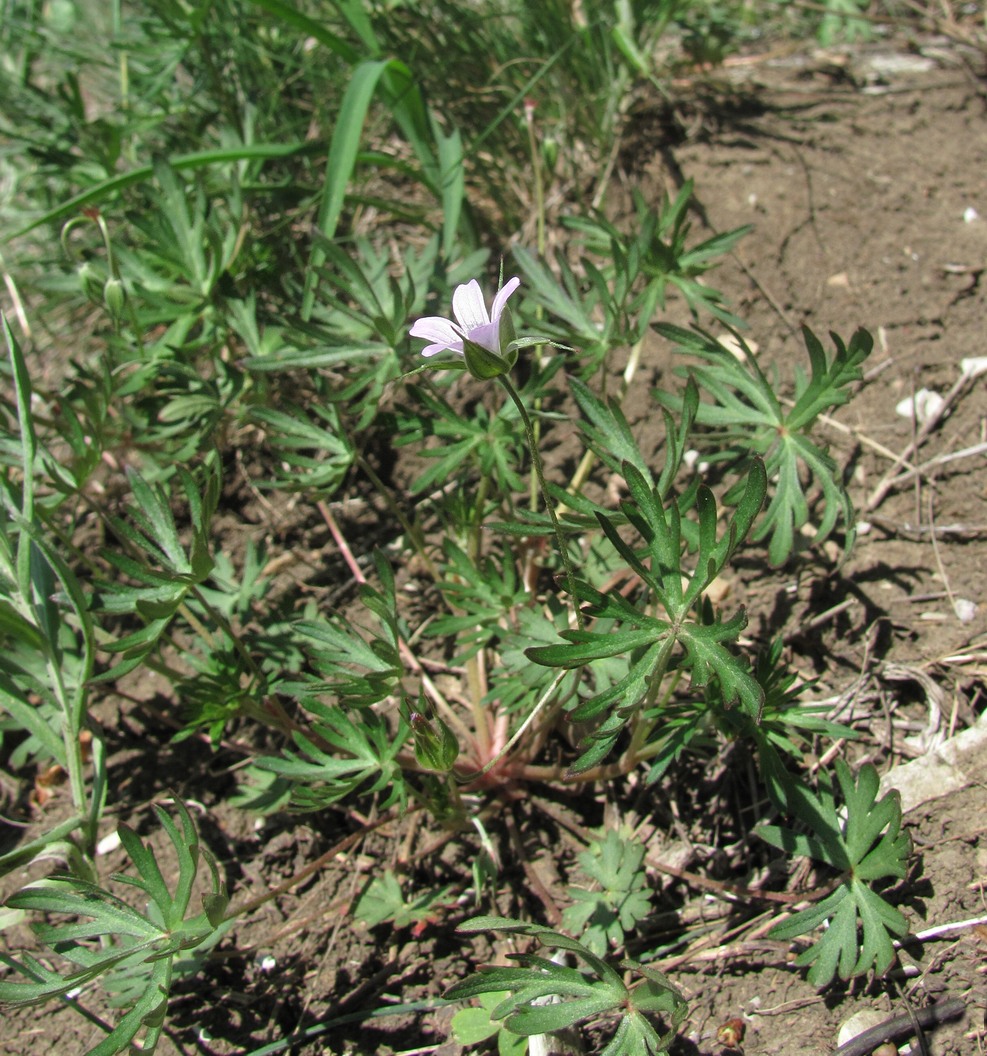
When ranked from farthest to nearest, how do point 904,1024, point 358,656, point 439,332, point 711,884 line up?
1. point 358,656
2. point 711,884
3. point 904,1024
4. point 439,332

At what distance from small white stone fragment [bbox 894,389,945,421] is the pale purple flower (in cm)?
163

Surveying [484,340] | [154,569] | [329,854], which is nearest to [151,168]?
[154,569]

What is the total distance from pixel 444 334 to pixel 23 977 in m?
1.94

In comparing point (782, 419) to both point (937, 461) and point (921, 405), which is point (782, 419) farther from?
point (921, 405)

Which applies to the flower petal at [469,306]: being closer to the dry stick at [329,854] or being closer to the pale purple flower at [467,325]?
the pale purple flower at [467,325]

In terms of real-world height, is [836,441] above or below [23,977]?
above

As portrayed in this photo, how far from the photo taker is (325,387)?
8.55 ft

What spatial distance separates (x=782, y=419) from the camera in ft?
7.27

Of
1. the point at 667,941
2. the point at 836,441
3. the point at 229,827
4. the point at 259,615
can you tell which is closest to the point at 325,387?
the point at 259,615

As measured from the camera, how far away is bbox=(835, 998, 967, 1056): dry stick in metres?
1.71

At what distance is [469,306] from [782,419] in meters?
0.95

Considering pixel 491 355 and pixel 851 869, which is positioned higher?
pixel 491 355

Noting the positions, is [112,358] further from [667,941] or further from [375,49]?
[667,941]

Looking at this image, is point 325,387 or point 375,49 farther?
point 375,49
